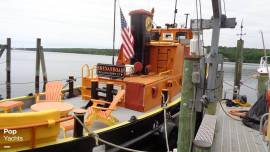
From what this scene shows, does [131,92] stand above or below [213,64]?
below

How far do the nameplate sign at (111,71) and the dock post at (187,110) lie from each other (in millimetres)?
3350

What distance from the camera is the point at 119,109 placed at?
7.48m

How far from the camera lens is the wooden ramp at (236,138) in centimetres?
514

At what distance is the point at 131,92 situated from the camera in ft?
24.1

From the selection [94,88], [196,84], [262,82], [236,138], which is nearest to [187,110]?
[196,84]

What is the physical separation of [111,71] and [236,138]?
139 inches

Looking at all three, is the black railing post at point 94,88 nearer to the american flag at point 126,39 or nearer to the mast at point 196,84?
the american flag at point 126,39

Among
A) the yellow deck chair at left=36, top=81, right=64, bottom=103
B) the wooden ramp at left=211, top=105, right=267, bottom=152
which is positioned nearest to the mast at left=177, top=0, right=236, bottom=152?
the wooden ramp at left=211, top=105, right=267, bottom=152

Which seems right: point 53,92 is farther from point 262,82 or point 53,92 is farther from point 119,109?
point 262,82

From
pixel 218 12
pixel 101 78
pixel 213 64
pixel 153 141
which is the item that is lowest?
pixel 153 141

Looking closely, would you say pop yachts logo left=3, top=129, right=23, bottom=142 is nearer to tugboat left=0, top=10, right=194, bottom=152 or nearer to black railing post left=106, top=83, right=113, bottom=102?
tugboat left=0, top=10, right=194, bottom=152

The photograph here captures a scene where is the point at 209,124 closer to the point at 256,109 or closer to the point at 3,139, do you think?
the point at 256,109

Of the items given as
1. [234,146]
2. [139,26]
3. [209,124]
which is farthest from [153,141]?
[139,26]

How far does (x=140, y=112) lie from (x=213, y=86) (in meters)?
2.58
